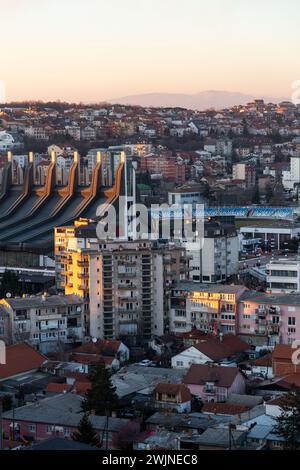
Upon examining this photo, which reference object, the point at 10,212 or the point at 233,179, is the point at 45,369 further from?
the point at 233,179

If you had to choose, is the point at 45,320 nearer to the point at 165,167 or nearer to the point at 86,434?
the point at 86,434

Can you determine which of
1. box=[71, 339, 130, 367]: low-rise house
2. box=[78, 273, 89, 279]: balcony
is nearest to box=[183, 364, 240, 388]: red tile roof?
box=[71, 339, 130, 367]: low-rise house

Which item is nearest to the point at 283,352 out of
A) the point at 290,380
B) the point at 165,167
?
the point at 290,380

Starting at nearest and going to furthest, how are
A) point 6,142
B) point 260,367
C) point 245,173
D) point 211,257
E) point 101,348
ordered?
1. point 260,367
2. point 101,348
3. point 211,257
4. point 245,173
5. point 6,142

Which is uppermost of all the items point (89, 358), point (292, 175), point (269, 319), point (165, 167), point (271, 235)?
point (165, 167)

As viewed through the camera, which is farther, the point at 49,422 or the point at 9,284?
the point at 9,284
